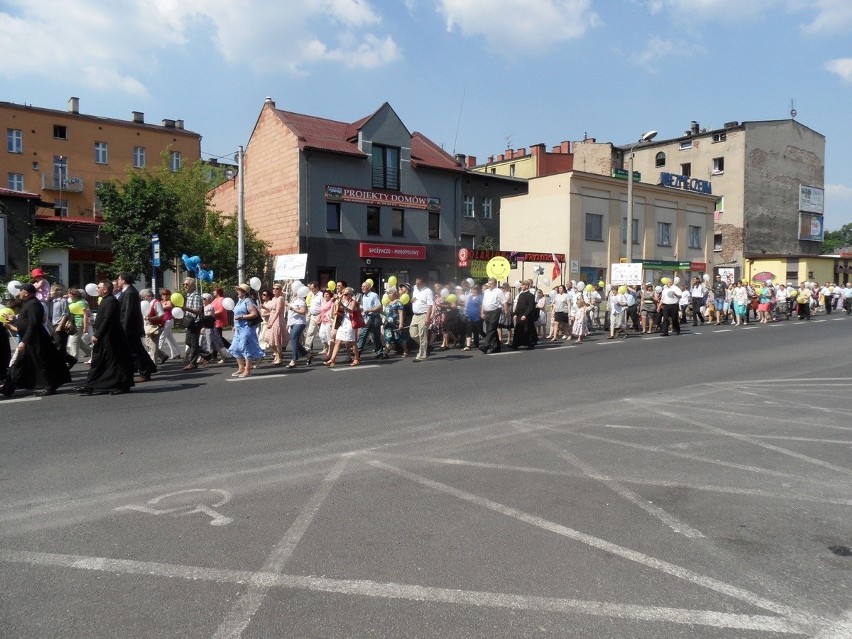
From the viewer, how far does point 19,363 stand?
9367 millimetres

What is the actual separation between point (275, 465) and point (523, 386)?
5.51 m

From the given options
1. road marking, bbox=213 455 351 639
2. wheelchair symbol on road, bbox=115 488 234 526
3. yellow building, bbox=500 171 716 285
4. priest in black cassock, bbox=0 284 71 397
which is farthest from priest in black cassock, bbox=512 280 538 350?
yellow building, bbox=500 171 716 285

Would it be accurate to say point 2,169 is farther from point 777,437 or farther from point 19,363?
point 777,437

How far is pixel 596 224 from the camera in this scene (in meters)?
38.2

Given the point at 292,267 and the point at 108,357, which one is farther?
the point at 292,267

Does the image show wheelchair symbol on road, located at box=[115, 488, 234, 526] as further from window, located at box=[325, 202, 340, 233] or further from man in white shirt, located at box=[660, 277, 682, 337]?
window, located at box=[325, 202, 340, 233]

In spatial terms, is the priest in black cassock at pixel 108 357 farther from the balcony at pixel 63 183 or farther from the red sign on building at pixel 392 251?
the balcony at pixel 63 183

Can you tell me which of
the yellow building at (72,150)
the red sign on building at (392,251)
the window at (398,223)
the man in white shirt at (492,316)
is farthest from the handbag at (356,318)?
the yellow building at (72,150)

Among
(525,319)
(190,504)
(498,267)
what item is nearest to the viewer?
(190,504)

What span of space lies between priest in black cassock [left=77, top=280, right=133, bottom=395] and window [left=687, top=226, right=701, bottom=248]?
137 feet

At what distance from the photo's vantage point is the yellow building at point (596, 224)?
36.8 metres

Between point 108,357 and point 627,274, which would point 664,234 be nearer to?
point 627,274

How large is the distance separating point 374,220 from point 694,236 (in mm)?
23449

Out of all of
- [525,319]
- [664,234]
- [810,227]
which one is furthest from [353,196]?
[810,227]
